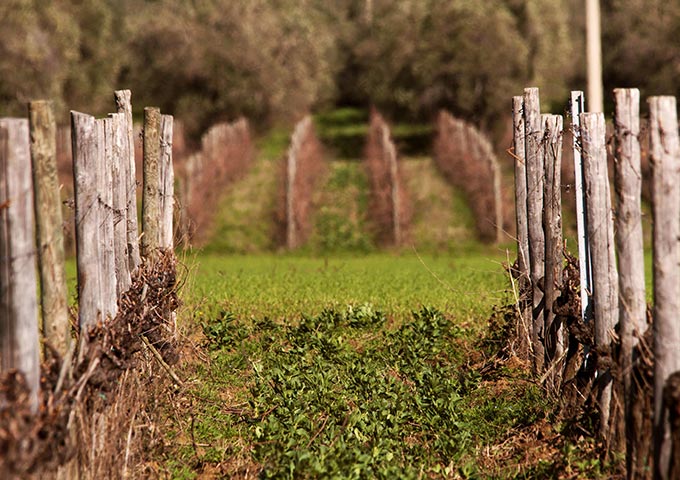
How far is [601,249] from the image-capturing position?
6.00 m

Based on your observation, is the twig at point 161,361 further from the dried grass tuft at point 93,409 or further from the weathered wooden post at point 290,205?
the weathered wooden post at point 290,205

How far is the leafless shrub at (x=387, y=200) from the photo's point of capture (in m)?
22.2

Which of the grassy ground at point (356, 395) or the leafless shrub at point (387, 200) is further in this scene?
the leafless shrub at point (387, 200)

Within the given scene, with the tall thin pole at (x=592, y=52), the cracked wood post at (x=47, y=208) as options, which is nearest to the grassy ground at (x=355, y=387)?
the cracked wood post at (x=47, y=208)

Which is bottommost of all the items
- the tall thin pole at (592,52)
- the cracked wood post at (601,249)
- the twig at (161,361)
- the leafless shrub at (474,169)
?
the twig at (161,361)

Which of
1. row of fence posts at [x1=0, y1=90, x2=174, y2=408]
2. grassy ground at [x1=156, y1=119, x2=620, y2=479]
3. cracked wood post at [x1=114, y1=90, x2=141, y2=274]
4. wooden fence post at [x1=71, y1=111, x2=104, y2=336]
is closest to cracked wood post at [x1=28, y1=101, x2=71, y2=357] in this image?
row of fence posts at [x1=0, y1=90, x2=174, y2=408]

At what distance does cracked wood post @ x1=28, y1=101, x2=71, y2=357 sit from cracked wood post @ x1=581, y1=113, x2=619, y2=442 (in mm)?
3394

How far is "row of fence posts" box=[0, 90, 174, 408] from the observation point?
4273 millimetres

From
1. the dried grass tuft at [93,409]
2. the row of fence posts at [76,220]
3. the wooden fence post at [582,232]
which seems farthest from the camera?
the wooden fence post at [582,232]

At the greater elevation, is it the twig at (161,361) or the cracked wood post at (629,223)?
the cracked wood post at (629,223)

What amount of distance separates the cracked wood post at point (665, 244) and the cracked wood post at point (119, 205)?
3.98m

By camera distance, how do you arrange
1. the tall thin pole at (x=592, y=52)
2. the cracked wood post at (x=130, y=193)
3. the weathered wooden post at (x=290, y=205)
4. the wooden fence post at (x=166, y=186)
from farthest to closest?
the tall thin pole at (x=592, y=52) < the weathered wooden post at (x=290, y=205) < the wooden fence post at (x=166, y=186) < the cracked wood post at (x=130, y=193)

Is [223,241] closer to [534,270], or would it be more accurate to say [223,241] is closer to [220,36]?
[220,36]

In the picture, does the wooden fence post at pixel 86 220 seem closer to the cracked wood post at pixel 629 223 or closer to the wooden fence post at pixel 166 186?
the wooden fence post at pixel 166 186
